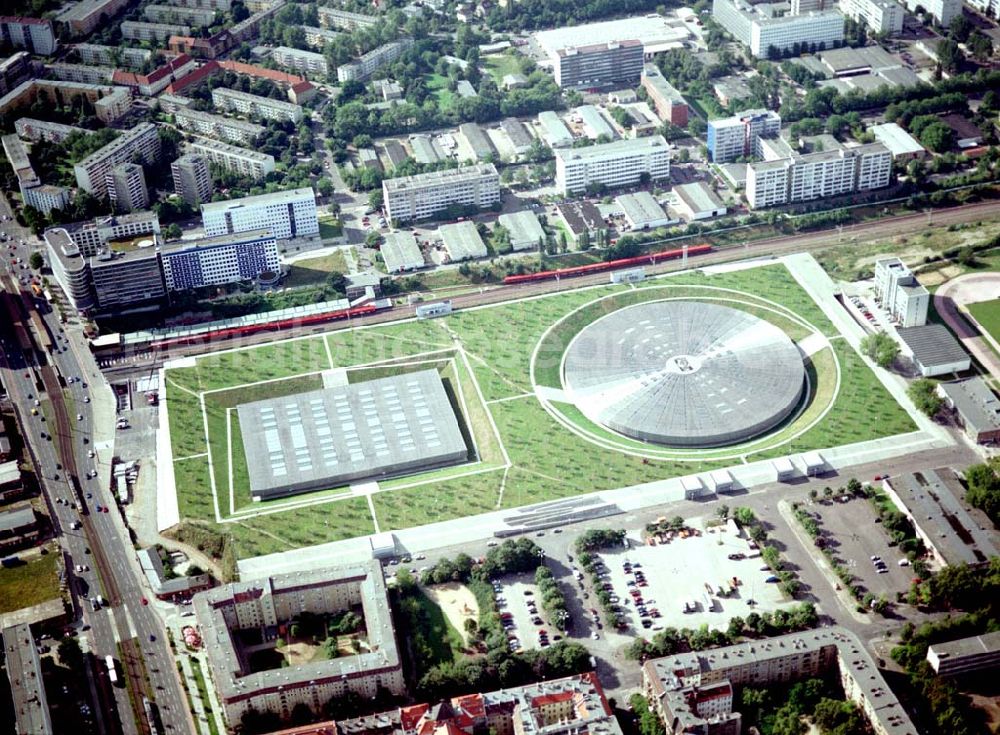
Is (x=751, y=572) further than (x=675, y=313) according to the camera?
No

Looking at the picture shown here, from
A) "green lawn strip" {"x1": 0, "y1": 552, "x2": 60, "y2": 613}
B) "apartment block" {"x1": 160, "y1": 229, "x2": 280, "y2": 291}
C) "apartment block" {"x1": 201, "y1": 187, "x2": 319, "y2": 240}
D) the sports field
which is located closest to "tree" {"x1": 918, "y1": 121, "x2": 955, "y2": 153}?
the sports field

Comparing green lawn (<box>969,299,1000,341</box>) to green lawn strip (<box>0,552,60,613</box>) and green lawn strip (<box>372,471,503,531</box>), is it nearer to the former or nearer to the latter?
green lawn strip (<box>372,471,503,531</box>)

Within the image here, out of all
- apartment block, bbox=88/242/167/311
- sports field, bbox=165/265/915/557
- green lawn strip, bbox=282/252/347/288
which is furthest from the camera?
green lawn strip, bbox=282/252/347/288

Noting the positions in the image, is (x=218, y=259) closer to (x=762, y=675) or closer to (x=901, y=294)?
(x=901, y=294)

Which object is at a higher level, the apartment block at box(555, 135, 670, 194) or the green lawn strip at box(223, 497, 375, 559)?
the apartment block at box(555, 135, 670, 194)

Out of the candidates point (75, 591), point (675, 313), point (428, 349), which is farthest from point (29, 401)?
point (675, 313)

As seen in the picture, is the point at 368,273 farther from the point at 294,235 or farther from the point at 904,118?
the point at 904,118
